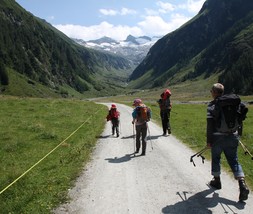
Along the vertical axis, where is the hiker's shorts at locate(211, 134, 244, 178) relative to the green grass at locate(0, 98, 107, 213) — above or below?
above

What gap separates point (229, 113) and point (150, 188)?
3757 millimetres

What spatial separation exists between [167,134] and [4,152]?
1271 centimetres

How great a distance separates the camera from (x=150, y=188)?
1120cm

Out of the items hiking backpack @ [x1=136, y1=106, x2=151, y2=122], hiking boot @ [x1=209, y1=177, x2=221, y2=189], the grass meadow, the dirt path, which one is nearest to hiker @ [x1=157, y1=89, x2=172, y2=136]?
the grass meadow

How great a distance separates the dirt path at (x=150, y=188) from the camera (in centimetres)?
946

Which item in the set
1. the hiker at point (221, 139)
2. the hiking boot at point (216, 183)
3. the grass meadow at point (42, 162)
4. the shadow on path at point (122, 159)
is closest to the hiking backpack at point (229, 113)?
the hiker at point (221, 139)

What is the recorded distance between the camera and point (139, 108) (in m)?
17.4

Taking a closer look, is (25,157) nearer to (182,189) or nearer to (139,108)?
(139,108)

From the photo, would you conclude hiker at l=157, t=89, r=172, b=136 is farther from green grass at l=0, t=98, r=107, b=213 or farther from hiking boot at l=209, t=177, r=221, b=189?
hiking boot at l=209, t=177, r=221, b=189

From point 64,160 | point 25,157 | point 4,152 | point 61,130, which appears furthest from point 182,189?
point 61,130

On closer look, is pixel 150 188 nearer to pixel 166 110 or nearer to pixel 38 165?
pixel 38 165

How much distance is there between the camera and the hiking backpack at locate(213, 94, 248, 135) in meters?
9.81

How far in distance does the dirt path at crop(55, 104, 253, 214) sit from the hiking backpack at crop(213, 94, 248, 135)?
2.28 meters

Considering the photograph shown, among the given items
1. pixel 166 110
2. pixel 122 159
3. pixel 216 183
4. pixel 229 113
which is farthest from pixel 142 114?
pixel 166 110
